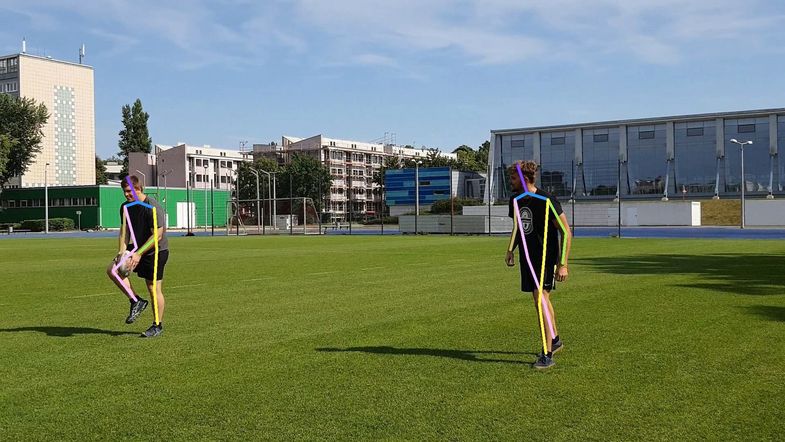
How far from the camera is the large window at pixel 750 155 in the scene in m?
80.6

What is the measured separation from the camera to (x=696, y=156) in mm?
84125

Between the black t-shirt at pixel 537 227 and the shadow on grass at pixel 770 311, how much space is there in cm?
455

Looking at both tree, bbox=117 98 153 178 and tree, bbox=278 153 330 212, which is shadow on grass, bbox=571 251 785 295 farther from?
tree, bbox=117 98 153 178

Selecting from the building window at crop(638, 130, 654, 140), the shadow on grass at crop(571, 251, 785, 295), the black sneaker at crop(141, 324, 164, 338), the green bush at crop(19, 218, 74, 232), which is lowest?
the shadow on grass at crop(571, 251, 785, 295)

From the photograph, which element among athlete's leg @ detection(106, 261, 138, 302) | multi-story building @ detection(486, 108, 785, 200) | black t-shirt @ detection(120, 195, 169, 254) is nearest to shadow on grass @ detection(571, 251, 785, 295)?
black t-shirt @ detection(120, 195, 169, 254)

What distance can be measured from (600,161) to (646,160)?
5.15 m

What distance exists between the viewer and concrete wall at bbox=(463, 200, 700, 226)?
69.5m

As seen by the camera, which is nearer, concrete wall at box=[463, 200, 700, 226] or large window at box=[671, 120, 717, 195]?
concrete wall at box=[463, 200, 700, 226]

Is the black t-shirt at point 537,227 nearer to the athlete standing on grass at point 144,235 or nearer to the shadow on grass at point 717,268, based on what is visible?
the athlete standing on grass at point 144,235

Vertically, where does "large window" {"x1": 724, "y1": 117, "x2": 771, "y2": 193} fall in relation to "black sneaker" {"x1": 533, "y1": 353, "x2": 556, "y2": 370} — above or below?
above

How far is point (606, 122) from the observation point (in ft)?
292

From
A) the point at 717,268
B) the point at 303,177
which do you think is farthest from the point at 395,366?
the point at 303,177

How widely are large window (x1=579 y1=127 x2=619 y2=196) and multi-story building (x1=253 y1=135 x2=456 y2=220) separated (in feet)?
182
